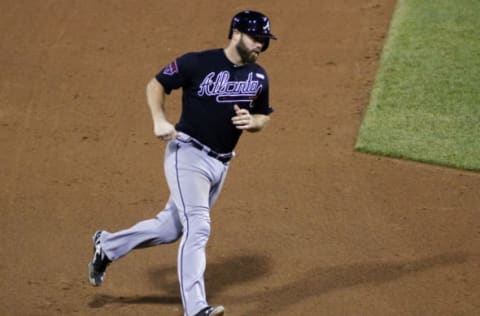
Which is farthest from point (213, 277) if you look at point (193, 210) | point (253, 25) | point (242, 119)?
point (253, 25)

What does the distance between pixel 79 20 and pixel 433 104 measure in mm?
4141

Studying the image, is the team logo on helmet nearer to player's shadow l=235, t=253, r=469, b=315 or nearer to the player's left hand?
the player's left hand

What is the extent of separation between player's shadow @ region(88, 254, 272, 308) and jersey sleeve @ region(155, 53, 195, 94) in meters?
1.56

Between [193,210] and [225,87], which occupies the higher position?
[225,87]

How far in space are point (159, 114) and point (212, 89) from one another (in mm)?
377

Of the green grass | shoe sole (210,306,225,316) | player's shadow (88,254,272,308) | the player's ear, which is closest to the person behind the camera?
shoe sole (210,306,225,316)

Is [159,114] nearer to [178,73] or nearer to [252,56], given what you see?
[178,73]

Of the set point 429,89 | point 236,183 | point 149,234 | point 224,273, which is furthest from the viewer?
point 429,89

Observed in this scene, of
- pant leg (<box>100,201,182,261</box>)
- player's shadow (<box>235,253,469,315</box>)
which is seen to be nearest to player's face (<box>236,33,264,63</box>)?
pant leg (<box>100,201,182,261</box>)

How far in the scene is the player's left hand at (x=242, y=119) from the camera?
22.2ft

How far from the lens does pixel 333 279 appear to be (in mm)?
7746

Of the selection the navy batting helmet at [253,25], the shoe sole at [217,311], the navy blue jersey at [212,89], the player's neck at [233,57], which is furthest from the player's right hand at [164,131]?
the shoe sole at [217,311]

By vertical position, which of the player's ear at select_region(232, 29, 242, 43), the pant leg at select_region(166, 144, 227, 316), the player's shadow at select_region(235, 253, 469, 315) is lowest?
the player's shadow at select_region(235, 253, 469, 315)

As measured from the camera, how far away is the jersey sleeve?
6867 millimetres
